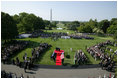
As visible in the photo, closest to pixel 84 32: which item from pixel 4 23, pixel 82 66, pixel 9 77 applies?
pixel 4 23

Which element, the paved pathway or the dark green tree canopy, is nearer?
the paved pathway

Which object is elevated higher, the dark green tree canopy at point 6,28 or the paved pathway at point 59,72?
the dark green tree canopy at point 6,28

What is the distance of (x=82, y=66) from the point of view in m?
18.5

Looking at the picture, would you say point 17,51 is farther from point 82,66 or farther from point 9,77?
point 82,66

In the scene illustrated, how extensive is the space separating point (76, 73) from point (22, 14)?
62.4m

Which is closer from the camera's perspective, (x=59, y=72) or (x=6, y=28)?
(x=59, y=72)

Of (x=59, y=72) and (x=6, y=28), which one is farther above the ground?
(x=6, y=28)

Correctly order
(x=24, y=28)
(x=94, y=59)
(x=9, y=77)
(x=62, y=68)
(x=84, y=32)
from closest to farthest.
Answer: (x=9, y=77) → (x=62, y=68) → (x=94, y=59) → (x=24, y=28) → (x=84, y=32)

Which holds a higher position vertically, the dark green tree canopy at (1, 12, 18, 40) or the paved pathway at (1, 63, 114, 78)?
the dark green tree canopy at (1, 12, 18, 40)

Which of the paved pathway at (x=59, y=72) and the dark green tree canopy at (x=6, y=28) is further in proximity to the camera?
the dark green tree canopy at (x=6, y=28)

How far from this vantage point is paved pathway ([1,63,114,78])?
15.6m

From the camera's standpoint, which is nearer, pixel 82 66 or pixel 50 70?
pixel 50 70

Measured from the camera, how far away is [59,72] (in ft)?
54.3

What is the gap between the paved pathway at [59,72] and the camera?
615 inches
